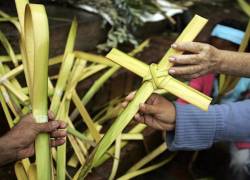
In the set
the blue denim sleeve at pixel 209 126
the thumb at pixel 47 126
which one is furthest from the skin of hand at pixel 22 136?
the blue denim sleeve at pixel 209 126

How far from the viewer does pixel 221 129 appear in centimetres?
143

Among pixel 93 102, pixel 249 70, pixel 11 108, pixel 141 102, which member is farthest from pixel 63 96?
pixel 249 70

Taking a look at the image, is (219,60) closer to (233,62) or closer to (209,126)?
(233,62)

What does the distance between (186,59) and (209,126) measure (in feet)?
1.27

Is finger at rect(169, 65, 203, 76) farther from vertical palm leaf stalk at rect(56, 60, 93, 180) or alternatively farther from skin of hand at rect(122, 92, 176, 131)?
vertical palm leaf stalk at rect(56, 60, 93, 180)

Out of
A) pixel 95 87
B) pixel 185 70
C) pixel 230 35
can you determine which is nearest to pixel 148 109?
pixel 185 70

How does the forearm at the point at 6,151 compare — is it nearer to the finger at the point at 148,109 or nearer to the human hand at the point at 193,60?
the finger at the point at 148,109

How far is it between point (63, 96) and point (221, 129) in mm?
727

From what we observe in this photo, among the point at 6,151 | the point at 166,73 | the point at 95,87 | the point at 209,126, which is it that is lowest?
the point at 95,87

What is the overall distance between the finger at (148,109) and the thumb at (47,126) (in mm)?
281

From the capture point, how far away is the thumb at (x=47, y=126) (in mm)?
1080

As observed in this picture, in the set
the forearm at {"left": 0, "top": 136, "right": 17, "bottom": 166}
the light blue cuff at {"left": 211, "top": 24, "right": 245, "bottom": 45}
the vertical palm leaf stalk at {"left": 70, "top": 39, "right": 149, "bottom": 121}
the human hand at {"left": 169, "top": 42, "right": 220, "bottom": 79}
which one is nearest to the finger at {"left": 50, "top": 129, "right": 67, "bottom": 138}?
the forearm at {"left": 0, "top": 136, "right": 17, "bottom": 166}

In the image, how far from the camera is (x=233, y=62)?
1252mm

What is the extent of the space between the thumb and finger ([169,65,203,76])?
0.40 m
